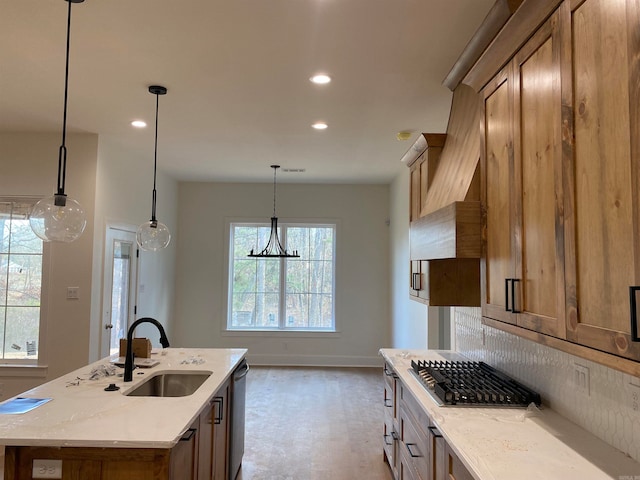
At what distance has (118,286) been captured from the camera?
4930 millimetres

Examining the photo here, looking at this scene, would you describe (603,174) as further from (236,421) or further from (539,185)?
(236,421)

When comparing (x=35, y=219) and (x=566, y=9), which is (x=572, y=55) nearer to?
(x=566, y=9)

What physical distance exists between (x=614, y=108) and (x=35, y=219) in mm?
2566

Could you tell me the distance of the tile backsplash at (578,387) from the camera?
1.51m

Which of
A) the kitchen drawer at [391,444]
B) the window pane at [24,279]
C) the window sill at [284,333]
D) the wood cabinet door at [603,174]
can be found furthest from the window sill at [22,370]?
the wood cabinet door at [603,174]

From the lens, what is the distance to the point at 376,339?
22.6ft

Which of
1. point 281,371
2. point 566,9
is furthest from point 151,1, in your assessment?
point 281,371

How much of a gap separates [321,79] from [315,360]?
495 centimetres

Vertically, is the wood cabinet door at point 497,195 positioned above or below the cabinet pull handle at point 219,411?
above

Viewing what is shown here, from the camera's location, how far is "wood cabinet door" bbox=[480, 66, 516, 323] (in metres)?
1.77

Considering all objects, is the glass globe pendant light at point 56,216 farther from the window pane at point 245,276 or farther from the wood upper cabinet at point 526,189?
the window pane at point 245,276

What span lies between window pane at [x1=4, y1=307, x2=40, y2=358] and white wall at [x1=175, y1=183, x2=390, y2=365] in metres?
2.72

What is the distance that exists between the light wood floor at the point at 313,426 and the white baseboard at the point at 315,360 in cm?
41

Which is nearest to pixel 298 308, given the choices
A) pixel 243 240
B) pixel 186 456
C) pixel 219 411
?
pixel 243 240
